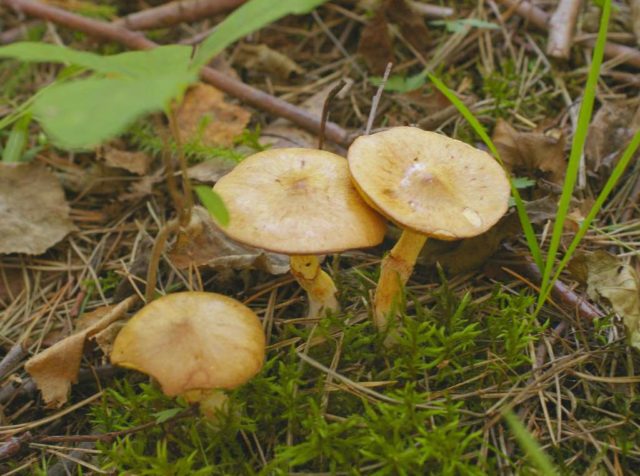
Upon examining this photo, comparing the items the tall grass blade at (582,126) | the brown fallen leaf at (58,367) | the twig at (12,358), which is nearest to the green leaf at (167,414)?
the brown fallen leaf at (58,367)

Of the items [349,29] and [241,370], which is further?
[349,29]

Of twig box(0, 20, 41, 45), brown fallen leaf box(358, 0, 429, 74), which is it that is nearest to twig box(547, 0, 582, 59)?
brown fallen leaf box(358, 0, 429, 74)

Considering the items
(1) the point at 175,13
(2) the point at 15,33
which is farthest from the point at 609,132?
(2) the point at 15,33

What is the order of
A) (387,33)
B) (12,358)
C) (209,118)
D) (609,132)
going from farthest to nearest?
(387,33) < (209,118) < (609,132) < (12,358)

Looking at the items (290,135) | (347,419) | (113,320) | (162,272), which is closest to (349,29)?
(290,135)

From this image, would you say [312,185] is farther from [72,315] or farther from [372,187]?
[72,315]

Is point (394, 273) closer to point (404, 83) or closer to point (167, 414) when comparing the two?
point (167, 414)
